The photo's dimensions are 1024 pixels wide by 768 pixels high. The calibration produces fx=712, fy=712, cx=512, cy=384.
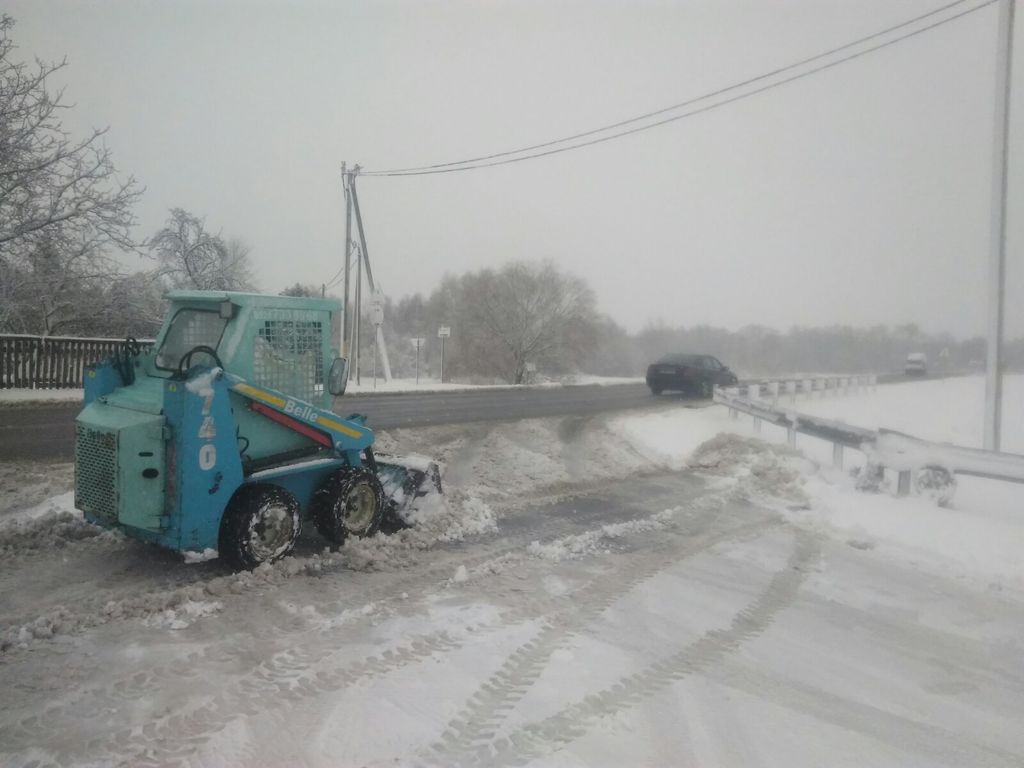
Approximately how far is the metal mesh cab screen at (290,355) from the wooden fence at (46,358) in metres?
13.0

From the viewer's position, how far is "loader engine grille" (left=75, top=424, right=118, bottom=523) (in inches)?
199

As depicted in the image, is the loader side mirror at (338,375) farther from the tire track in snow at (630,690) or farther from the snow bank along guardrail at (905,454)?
the snow bank along guardrail at (905,454)

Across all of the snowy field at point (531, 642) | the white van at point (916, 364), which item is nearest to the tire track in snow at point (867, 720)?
the snowy field at point (531, 642)

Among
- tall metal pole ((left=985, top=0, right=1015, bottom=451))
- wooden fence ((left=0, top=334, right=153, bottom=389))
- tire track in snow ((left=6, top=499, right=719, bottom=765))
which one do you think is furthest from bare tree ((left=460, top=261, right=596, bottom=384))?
tire track in snow ((left=6, top=499, right=719, bottom=765))

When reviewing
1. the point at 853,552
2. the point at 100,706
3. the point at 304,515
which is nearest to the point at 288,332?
the point at 304,515

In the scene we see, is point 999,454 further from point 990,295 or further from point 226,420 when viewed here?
point 226,420

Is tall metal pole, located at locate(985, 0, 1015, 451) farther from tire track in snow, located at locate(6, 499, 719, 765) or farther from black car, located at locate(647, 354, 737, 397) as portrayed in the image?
black car, located at locate(647, 354, 737, 397)

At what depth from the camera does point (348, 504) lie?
6074 millimetres

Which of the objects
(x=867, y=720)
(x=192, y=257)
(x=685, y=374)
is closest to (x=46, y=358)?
(x=192, y=257)

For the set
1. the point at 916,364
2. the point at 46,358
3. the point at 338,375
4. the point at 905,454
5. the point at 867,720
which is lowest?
the point at 867,720

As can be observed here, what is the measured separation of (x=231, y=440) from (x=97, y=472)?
40.7 inches

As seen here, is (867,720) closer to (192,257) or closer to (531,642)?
(531,642)

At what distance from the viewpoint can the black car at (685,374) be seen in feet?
74.4

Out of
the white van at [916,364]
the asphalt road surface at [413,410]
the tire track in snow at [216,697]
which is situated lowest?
the tire track in snow at [216,697]
